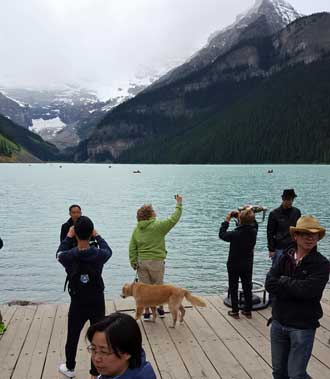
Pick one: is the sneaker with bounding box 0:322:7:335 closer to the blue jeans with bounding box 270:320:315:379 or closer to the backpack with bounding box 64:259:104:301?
the backpack with bounding box 64:259:104:301

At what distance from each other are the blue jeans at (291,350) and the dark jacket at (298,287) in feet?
0.27

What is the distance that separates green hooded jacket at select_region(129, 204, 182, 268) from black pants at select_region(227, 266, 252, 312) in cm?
129

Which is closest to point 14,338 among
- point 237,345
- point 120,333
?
point 237,345

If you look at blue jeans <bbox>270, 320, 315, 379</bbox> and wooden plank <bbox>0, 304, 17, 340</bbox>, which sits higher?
blue jeans <bbox>270, 320, 315, 379</bbox>

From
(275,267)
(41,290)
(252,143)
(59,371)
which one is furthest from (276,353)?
(252,143)

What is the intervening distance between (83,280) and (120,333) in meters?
2.69

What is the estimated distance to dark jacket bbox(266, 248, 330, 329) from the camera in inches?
156

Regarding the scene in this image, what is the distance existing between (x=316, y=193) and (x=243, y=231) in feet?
166

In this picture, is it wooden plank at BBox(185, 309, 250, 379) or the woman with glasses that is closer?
the woman with glasses

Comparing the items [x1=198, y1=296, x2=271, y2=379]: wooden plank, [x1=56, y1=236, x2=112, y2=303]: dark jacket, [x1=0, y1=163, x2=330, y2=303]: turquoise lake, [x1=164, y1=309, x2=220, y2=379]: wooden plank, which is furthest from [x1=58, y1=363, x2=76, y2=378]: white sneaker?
[x1=0, y1=163, x2=330, y2=303]: turquoise lake

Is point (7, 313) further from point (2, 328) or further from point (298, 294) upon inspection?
point (298, 294)

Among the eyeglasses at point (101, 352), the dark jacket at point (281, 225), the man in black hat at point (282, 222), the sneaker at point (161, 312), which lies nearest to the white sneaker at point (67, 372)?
the sneaker at point (161, 312)

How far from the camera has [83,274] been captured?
504 centimetres

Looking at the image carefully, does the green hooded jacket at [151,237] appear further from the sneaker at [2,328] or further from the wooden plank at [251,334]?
the sneaker at [2,328]
